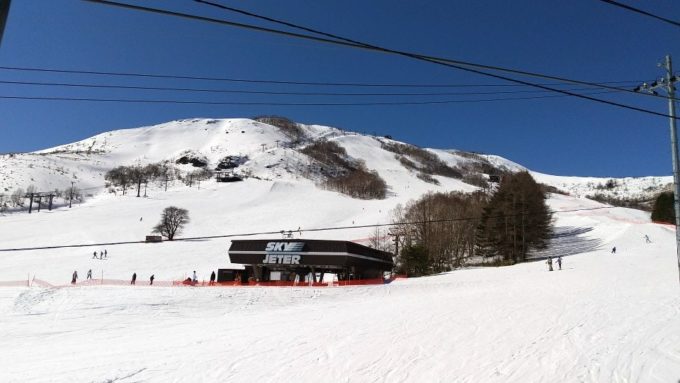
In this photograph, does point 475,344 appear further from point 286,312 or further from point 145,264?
point 145,264

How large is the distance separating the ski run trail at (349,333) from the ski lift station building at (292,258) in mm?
6453

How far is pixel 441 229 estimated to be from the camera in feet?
212

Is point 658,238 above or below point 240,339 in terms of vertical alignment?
above

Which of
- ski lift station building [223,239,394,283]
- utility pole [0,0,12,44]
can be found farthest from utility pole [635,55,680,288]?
ski lift station building [223,239,394,283]

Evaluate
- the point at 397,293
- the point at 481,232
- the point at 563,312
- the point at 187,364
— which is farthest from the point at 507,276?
the point at 187,364

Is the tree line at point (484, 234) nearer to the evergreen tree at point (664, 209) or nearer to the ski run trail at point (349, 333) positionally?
the ski run trail at point (349, 333)

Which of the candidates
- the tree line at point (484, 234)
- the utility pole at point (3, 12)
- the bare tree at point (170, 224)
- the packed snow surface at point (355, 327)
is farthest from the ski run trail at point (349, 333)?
the bare tree at point (170, 224)

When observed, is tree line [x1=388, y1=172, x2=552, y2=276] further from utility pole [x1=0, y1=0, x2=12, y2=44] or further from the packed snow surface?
utility pole [x1=0, y1=0, x2=12, y2=44]

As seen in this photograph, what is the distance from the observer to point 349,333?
63.9ft

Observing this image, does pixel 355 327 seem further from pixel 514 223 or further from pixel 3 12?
pixel 514 223

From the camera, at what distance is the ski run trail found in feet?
45.8

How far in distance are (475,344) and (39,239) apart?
7799 cm

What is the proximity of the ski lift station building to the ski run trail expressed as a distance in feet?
21.2

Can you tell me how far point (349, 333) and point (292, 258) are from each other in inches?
1006
